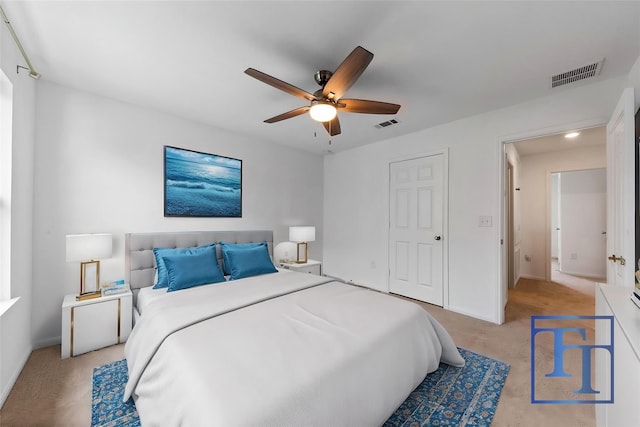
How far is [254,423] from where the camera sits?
927 mm

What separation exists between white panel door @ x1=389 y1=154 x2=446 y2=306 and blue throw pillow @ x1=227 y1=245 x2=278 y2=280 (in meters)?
1.99

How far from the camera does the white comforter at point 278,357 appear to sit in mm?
1046

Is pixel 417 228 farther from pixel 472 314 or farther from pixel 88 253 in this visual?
pixel 88 253

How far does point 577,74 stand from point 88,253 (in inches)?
179

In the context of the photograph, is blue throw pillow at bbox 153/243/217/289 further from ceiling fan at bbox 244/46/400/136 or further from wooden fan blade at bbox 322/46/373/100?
wooden fan blade at bbox 322/46/373/100

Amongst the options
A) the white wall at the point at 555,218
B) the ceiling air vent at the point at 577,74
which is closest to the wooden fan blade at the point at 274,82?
the ceiling air vent at the point at 577,74

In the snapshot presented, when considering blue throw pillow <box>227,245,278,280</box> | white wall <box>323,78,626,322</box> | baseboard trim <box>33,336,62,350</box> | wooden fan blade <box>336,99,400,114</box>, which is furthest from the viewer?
blue throw pillow <box>227,245,278,280</box>

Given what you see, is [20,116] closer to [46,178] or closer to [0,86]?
[0,86]

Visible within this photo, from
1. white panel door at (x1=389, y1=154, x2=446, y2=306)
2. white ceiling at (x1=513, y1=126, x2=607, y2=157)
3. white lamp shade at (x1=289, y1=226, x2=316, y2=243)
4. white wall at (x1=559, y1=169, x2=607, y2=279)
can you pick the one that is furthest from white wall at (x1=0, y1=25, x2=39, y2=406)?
white wall at (x1=559, y1=169, x2=607, y2=279)

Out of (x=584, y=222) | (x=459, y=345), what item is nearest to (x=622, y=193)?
(x=459, y=345)

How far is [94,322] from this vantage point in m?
2.29

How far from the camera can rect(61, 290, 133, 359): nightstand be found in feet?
7.13

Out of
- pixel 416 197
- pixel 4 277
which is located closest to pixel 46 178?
pixel 4 277

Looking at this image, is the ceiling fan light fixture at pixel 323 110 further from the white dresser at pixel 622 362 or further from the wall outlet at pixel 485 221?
the wall outlet at pixel 485 221
